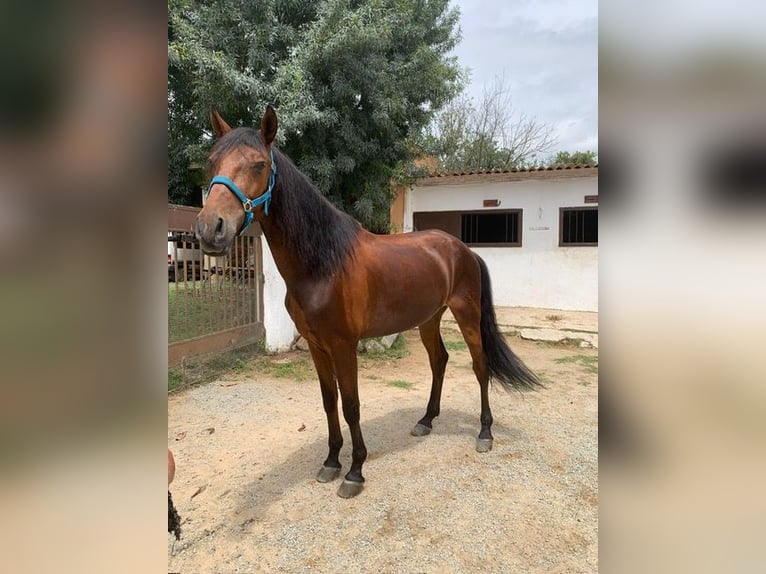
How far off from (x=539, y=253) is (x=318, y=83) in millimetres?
4504

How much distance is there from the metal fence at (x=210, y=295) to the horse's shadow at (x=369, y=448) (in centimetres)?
185

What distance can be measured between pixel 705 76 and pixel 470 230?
749 centimetres

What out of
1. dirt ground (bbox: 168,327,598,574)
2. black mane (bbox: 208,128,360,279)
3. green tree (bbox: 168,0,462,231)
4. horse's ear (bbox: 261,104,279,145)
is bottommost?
dirt ground (bbox: 168,327,598,574)

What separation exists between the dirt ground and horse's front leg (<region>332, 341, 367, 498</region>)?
76mm

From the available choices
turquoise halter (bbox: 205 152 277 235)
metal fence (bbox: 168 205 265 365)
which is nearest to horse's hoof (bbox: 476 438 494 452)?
turquoise halter (bbox: 205 152 277 235)

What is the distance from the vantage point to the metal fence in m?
3.96

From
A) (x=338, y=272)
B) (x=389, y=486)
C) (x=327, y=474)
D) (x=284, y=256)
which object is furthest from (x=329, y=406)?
(x=284, y=256)

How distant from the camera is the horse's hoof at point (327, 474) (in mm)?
2449

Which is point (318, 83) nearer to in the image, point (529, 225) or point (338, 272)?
point (338, 272)

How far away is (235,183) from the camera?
1.71 m

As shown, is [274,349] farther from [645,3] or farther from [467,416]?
[645,3]

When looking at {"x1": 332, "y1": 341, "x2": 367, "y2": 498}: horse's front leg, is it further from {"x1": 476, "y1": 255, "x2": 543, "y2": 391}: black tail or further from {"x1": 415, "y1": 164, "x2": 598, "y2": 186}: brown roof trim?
{"x1": 415, "y1": 164, "x2": 598, "y2": 186}: brown roof trim

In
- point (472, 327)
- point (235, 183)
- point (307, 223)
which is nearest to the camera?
point (235, 183)

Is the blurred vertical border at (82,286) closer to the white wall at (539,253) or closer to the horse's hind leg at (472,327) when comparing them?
the horse's hind leg at (472,327)
